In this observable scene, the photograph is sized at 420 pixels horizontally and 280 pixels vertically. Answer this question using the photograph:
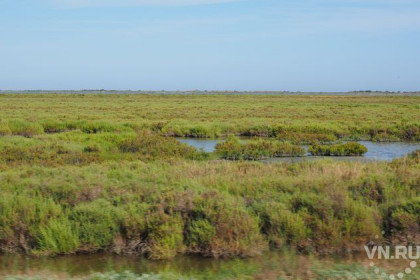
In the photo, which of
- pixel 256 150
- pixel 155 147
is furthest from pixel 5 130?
pixel 256 150

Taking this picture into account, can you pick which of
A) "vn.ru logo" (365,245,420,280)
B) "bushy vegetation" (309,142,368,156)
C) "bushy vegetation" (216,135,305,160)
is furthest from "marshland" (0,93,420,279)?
"bushy vegetation" (309,142,368,156)

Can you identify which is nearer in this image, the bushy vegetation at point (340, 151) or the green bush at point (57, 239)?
the green bush at point (57, 239)

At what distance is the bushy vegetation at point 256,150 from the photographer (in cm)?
2084

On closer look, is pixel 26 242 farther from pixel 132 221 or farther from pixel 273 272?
pixel 273 272

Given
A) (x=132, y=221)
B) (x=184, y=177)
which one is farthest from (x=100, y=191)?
(x=184, y=177)

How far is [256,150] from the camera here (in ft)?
69.7

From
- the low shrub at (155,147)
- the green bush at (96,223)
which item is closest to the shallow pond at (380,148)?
the low shrub at (155,147)

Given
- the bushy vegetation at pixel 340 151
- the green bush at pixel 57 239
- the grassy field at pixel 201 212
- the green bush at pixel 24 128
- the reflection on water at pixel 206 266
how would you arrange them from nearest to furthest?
the reflection on water at pixel 206 266, the green bush at pixel 57 239, the grassy field at pixel 201 212, the bushy vegetation at pixel 340 151, the green bush at pixel 24 128

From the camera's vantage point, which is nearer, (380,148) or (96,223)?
(96,223)

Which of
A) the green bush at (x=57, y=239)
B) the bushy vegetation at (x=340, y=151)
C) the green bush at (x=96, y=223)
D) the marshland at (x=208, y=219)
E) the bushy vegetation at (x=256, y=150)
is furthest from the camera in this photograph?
the bushy vegetation at (x=340, y=151)

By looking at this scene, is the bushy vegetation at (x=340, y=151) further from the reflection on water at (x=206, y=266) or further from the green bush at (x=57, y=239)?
the green bush at (x=57, y=239)

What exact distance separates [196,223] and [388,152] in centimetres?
1736

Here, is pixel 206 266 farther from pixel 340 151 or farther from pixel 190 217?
pixel 340 151

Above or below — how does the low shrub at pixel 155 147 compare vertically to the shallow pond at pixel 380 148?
above
